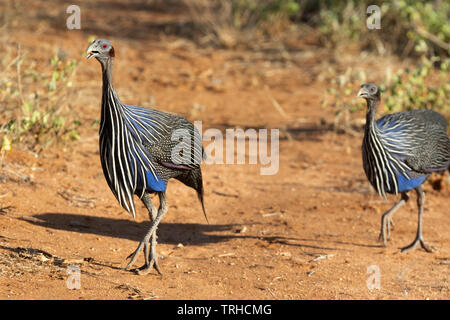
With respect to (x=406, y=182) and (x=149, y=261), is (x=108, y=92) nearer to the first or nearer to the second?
(x=149, y=261)

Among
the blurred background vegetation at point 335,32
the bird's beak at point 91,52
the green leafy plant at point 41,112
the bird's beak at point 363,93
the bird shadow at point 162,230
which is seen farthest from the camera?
the blurred background vegetation at point 335,32

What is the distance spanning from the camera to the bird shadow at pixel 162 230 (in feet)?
19.0

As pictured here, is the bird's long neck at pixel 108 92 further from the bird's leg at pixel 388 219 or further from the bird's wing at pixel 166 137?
the bird's leg at pixel 388 219

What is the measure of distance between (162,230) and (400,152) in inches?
89.4

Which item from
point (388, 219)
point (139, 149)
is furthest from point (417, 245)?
point (139, 149)

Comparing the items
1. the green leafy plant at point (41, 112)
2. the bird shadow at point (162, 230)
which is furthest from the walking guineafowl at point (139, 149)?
the green leafy plant at point (41, 112)

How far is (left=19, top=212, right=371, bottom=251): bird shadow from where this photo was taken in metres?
5.79

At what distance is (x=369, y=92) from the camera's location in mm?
5473

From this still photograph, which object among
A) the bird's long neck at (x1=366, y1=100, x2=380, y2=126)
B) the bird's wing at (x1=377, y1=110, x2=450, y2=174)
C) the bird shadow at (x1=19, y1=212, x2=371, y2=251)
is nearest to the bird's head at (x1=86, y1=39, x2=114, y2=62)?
the bird shadow at (x1=19, y1=212, x2=371, y2=251)

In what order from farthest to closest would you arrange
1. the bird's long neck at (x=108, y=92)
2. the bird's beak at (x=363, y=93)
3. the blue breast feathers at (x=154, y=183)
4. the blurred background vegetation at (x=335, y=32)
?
the blurred background vegetation at (x=335, y=32)
the bird's beak at (x=363, y=93)
the blue breast feathers at (x=154, y=183)
the bird's long neck at (x=108, y=92)

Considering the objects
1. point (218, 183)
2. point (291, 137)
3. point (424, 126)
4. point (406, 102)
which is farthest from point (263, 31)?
point (424, 126)

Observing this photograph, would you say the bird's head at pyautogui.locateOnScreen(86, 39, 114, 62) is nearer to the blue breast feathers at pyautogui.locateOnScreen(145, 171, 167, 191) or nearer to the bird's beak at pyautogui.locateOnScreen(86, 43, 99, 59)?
the bird's beak at pyautogui.locateOnScreen(86, 43, 99, 59)

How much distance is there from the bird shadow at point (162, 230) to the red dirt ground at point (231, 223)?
0.06 feet
